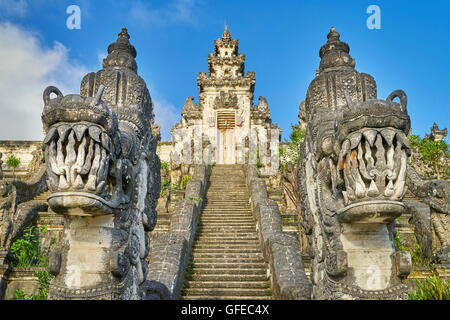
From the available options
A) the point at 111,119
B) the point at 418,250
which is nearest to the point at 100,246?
the point at 111,119

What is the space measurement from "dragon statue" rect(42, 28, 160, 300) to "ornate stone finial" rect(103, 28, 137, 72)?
702mm

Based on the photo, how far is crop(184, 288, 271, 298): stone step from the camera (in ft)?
23.5

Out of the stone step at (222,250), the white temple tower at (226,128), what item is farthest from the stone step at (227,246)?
the white temple tower at (226,128)

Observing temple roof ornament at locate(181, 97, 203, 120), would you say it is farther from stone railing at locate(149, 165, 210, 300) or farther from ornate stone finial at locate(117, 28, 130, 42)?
ornate stone finial at locate(117, 28, 130, 42)

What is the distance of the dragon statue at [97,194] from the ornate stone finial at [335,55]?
279 cm

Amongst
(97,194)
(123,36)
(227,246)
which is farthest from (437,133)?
(97,194)

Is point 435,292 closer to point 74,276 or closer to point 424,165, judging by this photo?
point 74,276

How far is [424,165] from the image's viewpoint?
17516 millimetres

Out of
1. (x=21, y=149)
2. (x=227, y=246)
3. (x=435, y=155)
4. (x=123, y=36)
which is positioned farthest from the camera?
(x=21, y=149)

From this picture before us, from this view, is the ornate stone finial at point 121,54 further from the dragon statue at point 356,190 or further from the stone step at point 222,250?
the stone step at point 222,250

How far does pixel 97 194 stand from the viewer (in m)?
3.91

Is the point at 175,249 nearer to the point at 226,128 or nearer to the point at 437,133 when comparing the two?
the point at 226,128

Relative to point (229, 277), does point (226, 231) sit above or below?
above

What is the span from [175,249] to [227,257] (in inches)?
52.9
